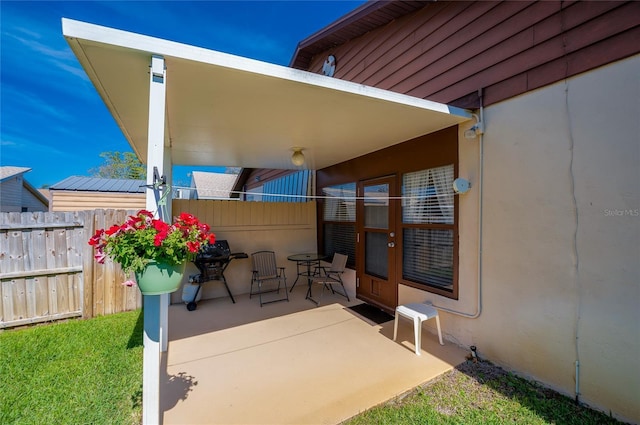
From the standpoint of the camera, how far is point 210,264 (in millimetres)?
4512

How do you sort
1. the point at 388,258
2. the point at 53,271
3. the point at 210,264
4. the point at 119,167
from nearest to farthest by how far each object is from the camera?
the point at 53,271, the point at 388,258, the point at 210,264, the point at 119,167

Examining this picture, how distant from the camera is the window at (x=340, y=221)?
5.00 meters

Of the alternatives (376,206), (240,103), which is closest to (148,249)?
(240,103)

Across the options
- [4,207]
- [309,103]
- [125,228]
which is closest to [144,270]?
[125,228]

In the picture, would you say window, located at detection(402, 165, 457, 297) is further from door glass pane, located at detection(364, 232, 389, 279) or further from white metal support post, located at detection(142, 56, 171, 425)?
white metal support post, located at detection(142, 56, 171, 425)

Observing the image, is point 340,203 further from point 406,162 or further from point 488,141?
point 488,141

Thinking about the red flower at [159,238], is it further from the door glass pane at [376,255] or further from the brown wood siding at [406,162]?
the door glass pane at [376,255]

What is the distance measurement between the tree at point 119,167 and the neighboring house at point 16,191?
5.46 m

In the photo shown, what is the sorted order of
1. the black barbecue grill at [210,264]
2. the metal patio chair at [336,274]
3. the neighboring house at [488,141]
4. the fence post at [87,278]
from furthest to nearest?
the metal patio chair at [336,274] < the black barbecue grill at [210,264] < the fence post at [87,278] < the neighboring house at [488,141]

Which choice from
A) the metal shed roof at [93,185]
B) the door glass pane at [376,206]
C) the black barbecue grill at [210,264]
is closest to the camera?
the door glass pane at [376,206]

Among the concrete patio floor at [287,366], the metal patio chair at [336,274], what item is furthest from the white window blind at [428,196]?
the metal patio chair at [336,274]

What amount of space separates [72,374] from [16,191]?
16.1 metres

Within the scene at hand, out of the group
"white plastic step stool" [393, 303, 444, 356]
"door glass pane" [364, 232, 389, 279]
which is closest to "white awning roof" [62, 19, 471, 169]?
"door glass pane" [364, 232, 389, 279]

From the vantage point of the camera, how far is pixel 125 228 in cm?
145
